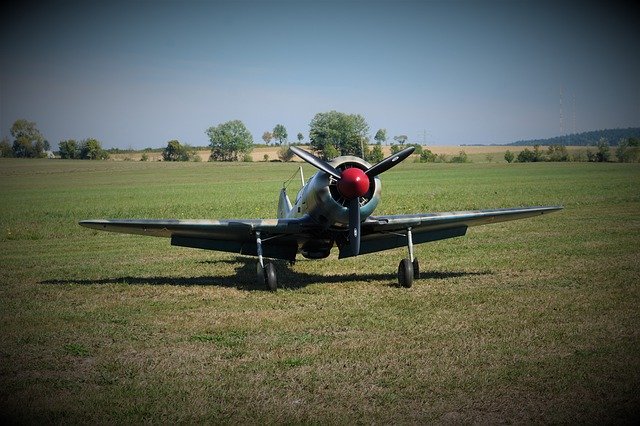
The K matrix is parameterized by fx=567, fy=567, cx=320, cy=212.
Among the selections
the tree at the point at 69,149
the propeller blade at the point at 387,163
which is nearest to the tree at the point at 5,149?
the tree at the point at 69,149

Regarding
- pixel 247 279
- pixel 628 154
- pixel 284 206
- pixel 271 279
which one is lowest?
pixel 247 279

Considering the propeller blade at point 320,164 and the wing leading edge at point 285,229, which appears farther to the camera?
the wing leading edge at point 285,229

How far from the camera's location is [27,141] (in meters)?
64.1

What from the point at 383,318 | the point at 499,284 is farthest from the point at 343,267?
the point at 383,318

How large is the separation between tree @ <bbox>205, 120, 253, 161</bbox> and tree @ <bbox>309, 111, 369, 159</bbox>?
329ft

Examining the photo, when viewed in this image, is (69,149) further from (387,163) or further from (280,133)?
(387,163)

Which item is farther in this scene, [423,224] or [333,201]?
[423,224]

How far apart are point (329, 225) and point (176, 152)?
11065 centimetres

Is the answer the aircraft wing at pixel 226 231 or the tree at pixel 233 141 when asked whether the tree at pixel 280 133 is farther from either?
the aircraft wing at pixel 226 231

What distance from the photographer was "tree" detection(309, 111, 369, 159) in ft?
63.0

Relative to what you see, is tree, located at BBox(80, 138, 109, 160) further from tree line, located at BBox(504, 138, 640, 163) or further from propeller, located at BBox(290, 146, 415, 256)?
propeller, located at BBox(290, 146, 415, 256)

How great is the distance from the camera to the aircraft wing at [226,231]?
1198cm

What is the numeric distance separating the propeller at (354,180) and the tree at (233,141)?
11429cm

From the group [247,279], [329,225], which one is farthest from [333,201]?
[247,279]
